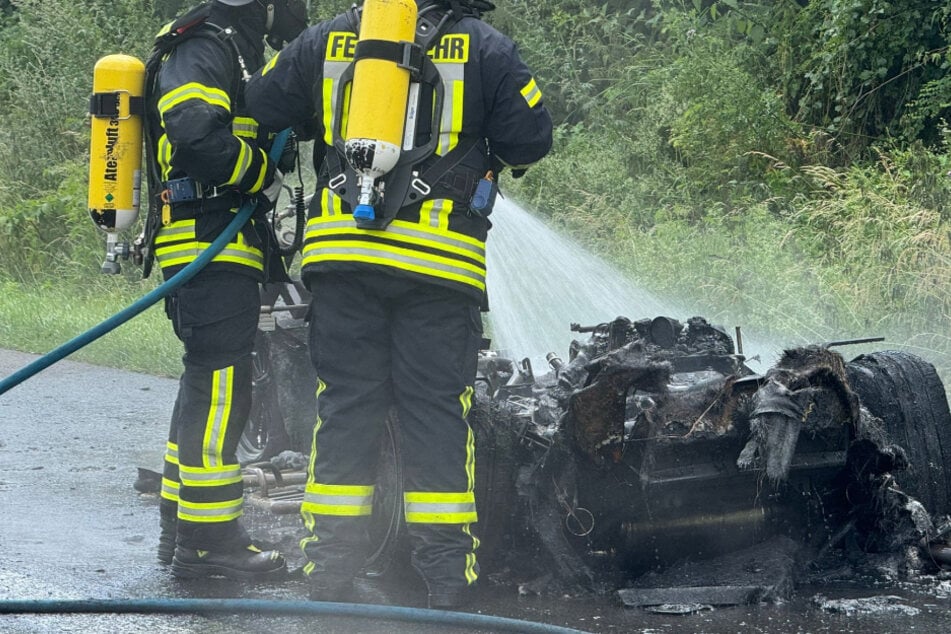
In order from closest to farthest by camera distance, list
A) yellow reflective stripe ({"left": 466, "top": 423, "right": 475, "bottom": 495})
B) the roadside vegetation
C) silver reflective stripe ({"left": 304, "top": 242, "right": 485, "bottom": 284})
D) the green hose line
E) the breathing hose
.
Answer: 1. the green hose line
2. silver reflective stripe ({"left": 304, "top": 242, "right": 485, "bottom": 284})
3. yellow reflective stripe ({"left": 466, "top": 423, "right": 475, "bottom": 495})
4. the breathing hose
5. the roadside vegetation

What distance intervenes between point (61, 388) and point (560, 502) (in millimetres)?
5510

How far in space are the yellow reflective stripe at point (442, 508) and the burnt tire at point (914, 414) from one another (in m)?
1.51

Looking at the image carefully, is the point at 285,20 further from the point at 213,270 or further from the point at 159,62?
the point at 213,270

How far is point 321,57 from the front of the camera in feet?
13.6

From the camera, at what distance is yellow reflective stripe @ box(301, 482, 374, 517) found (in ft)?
13.5

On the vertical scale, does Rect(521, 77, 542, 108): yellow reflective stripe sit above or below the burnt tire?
above

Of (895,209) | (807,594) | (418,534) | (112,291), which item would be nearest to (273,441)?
(418,534)

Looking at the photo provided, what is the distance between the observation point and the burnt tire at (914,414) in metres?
4.57

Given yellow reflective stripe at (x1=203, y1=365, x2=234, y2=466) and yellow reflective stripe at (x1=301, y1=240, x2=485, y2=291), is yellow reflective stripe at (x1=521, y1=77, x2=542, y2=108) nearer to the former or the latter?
yellow reflective stripe at (x1=301, y1=240, x2=485, y2=291)

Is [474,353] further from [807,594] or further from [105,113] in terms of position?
[105,113]

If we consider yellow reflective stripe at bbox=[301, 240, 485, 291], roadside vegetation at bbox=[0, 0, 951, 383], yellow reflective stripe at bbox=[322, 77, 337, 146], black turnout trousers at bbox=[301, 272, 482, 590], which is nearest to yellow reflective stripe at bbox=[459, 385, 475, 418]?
black turnout trousers at bbox=[301, 272, 482, 590]

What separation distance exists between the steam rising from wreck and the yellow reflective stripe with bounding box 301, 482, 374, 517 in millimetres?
2519

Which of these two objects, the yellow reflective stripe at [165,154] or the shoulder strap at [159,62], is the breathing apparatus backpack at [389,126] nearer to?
the shoulder strap at [159,62]

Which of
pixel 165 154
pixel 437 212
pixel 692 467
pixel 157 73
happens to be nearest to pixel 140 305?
pixel 165 154
